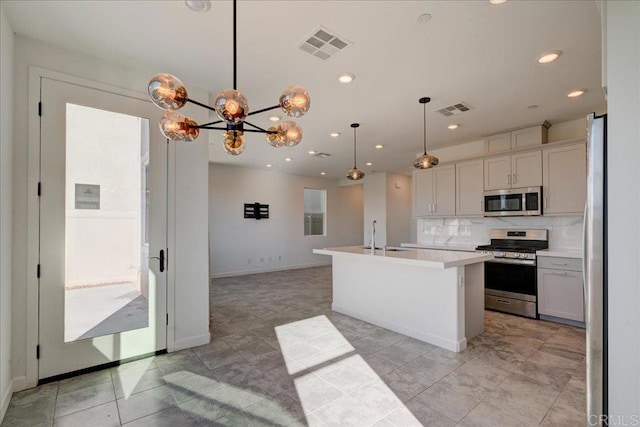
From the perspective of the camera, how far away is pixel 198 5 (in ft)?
6.68

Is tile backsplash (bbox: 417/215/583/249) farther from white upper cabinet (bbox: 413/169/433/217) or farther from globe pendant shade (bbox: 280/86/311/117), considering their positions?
globe pendant shade (bbox: 280/86/311/117)

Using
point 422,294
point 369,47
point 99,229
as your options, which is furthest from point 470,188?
point 99,229

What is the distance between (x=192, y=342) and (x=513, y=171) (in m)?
5.18

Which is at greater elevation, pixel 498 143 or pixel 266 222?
pixel 498 143

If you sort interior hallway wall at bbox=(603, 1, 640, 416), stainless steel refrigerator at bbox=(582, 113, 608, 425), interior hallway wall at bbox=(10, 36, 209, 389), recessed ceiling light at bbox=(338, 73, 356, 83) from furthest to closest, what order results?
recessed ceiling light at bbox=(338, 73, 356, 83) < interior hallway wall at bbox=(10, 36, 209, 389) < stainless steel refrigerator at bbox=(582, 113, 608, 425) < interior hallway wall at bbox=(603, 1, 640, 416)

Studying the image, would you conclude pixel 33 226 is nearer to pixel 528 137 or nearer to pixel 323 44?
pixel 323 44

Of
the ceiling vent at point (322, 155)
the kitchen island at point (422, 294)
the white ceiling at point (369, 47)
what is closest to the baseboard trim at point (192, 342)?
the kitchen island at point (422, 294)

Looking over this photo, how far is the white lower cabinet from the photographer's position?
12.3 ft

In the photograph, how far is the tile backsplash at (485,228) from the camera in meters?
4.40

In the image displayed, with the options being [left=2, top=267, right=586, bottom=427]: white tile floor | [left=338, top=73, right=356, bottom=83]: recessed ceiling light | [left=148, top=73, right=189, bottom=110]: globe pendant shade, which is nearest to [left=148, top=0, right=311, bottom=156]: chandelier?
[left=148, top=73, right=189, bottom=110]: globe pendant shade

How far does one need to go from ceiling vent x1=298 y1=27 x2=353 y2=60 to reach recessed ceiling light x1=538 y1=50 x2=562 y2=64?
1814mm

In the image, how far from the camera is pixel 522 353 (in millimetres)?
3012

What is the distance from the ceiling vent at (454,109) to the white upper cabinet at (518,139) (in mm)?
1356

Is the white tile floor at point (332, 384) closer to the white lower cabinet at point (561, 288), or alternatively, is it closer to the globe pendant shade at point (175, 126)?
the white lower cabinet at point (561, 288)
